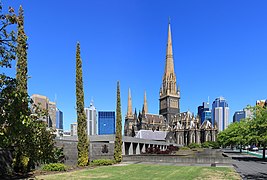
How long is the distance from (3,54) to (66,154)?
71.6 ft

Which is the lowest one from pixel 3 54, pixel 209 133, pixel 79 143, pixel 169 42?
pixel 209 133

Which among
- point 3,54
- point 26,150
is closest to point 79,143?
point 26,150

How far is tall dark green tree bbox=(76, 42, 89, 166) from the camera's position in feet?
84.4

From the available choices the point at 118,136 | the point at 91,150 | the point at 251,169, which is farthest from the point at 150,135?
the point at 251,169

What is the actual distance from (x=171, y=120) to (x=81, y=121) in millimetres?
108124

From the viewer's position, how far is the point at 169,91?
5241 inches

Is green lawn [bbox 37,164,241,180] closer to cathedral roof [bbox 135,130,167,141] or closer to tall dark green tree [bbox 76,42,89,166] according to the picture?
tall dark green tree [bbox 76,42,89,166]

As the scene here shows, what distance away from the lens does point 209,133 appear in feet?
373

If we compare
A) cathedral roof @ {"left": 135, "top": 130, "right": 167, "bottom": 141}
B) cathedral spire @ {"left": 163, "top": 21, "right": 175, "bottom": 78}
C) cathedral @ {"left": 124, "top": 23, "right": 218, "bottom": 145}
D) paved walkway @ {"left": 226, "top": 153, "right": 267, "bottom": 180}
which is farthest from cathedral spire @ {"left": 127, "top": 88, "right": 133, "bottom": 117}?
paved walkway @ {"left": 226, "top": 153, "right": 267, "bottom": 180}

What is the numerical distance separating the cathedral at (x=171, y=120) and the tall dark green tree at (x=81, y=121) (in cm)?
8738

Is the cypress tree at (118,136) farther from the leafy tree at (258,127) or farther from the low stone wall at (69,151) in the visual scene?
the leafy tree at (258,127)

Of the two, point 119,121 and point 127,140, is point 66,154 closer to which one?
point 119,121

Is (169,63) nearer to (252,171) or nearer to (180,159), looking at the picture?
(180,159)

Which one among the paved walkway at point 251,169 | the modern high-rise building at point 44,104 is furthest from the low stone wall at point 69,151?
the paved walkway at point 251,169
